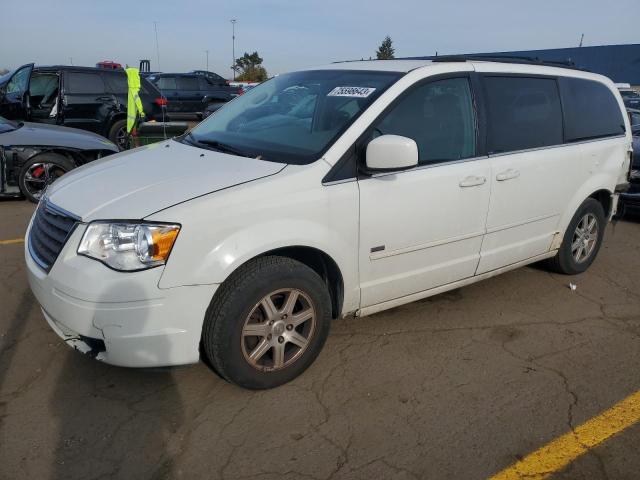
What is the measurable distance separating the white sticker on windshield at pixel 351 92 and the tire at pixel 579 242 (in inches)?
91.2

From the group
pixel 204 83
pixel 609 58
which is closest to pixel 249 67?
pixel 609 58

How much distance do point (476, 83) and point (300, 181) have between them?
5.35 ft

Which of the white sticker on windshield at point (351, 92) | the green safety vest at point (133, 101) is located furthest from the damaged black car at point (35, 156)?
the white sticker on windshield at point (351, 92)

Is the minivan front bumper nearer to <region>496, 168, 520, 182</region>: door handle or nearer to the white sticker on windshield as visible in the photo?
the white sticker on windshield

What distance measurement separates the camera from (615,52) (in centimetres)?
4588

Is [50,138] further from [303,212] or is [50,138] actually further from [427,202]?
[427,202]

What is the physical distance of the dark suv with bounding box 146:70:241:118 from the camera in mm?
18859

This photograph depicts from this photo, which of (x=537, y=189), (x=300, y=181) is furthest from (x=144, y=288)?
(x=537, y=189)

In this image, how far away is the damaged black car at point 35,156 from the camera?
22.4 ft

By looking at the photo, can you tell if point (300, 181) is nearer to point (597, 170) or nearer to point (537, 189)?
point (537, 189)

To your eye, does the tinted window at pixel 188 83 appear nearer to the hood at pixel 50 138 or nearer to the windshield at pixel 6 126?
the hood at pixel 50 138

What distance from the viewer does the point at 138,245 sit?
2.56m

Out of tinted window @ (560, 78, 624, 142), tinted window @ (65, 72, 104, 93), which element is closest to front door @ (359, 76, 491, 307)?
tinted window @ (560, 78, 624, 142)

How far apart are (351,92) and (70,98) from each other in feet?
27.8
